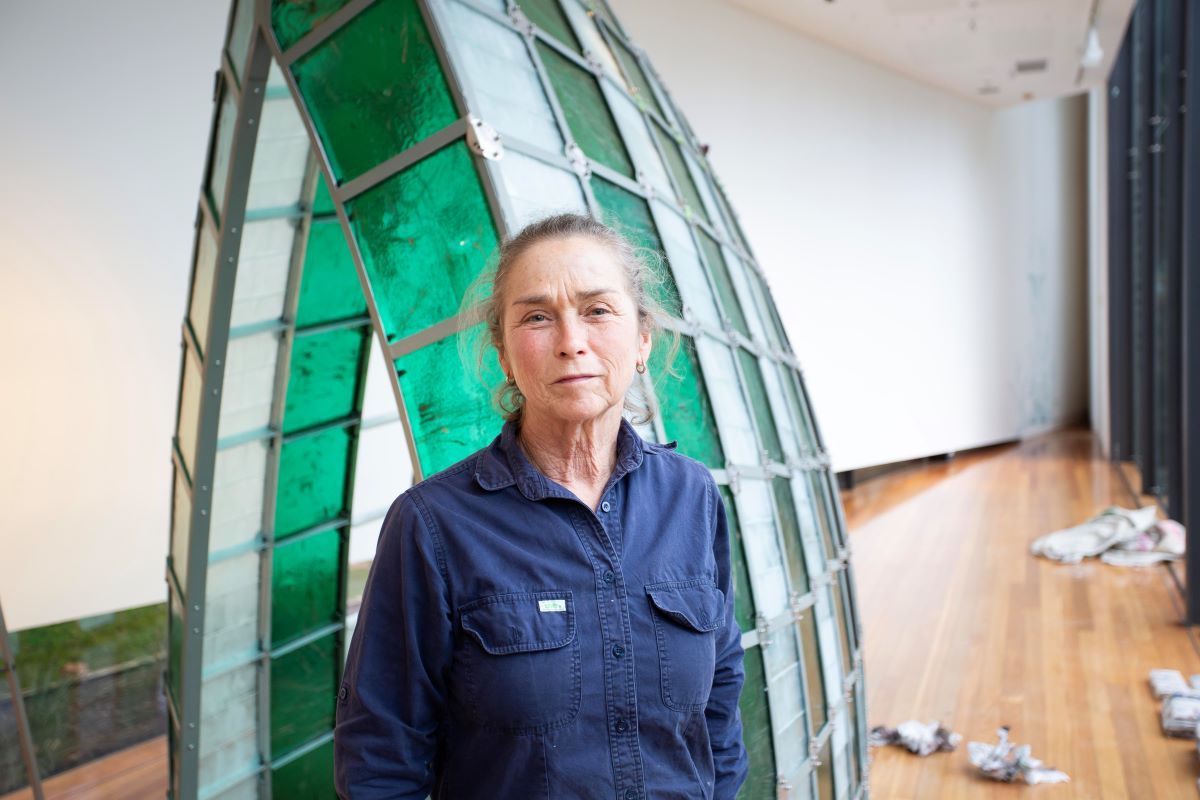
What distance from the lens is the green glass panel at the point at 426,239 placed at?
2.46m

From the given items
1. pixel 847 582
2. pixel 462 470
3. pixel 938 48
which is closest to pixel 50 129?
pixel 847 582

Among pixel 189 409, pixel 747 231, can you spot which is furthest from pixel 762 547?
pixel 747 231

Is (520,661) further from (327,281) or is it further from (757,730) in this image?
(327,281)

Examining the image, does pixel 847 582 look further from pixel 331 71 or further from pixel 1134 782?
pixel 331 71

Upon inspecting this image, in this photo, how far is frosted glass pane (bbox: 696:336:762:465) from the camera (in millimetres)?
2941

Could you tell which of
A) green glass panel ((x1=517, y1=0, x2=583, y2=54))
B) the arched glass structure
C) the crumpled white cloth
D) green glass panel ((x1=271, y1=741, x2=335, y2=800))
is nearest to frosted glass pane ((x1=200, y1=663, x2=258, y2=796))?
the arched glass structure

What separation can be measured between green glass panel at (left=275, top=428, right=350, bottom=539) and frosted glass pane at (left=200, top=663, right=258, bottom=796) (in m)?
0.57

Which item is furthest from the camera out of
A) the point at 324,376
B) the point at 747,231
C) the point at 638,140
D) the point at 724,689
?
the point at 747,231

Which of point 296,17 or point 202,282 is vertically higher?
point 296,17

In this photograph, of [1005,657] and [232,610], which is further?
[1005,657]

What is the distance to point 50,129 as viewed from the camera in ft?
17.9

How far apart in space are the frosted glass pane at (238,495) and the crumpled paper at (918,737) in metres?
3.10

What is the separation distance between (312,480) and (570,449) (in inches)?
113

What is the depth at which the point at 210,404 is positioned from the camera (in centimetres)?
357
